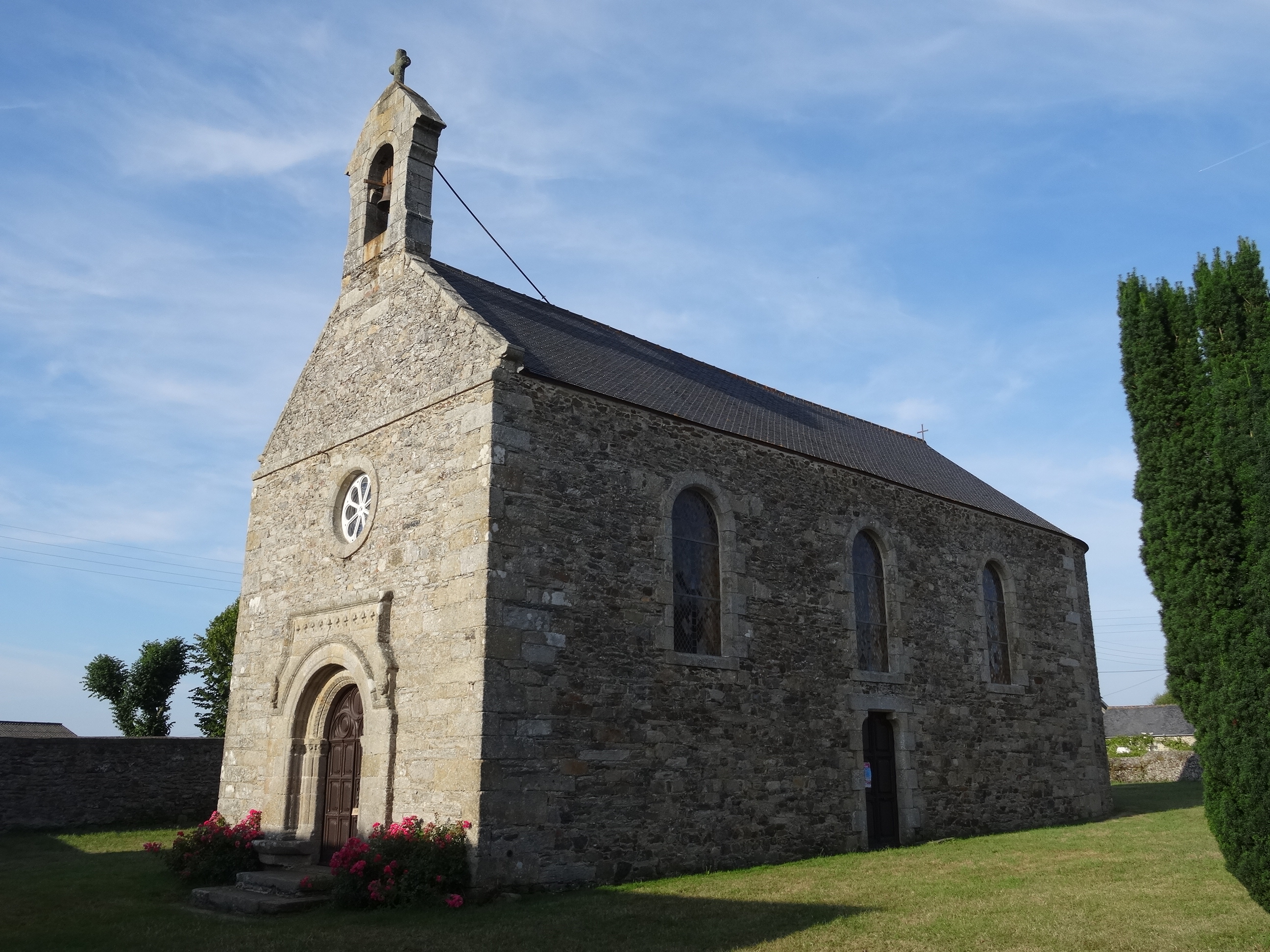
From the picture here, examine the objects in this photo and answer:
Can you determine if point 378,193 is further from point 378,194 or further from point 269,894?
point 269,894

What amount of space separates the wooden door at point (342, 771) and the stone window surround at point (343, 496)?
182 cm

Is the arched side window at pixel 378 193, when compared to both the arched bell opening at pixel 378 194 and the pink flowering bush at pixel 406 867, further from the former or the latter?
the pink flowering bush at pixel 406 867

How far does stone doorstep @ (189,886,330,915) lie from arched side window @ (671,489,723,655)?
16.7ft

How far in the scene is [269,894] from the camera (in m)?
11.0

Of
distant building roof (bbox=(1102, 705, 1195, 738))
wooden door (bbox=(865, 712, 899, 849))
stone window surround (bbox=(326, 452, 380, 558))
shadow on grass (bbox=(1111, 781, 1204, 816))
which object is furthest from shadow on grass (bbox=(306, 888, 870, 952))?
distant building roof (bbox=(1102, 705, 1195, 738))

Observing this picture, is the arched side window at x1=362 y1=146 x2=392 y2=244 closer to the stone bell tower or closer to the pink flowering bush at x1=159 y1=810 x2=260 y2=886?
the stone bell tower

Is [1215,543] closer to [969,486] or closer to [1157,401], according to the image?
[1157,401]

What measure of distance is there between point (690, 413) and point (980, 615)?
7.35 meters

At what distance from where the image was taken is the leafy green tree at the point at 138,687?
32.2 m

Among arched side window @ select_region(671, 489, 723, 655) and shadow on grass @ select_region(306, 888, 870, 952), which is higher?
arched side window @ select_region(671, 489, 723, 655)

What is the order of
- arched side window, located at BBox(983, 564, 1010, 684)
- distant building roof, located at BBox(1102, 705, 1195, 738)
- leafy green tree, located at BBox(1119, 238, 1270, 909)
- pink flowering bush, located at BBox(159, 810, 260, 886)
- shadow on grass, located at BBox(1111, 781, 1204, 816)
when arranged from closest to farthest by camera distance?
leafy green tree, located at BBox(1119, 238, 1270, 909)
pink flowering bush, located at BBox(159, 810, 260, 886)
arched side window, located at BBox(983, 564, 1010, 684)
shadow on grass, located at BBox(1111, 781, 1204, 816)
distant building roof, located at BBox(1102, 705, 1195, 738)

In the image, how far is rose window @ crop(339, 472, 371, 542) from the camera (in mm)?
13117

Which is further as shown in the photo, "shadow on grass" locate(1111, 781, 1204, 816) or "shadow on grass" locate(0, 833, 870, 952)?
"shadow on grass" locate(1111, 781, 1204, 816)

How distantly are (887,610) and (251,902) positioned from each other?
392 inches
